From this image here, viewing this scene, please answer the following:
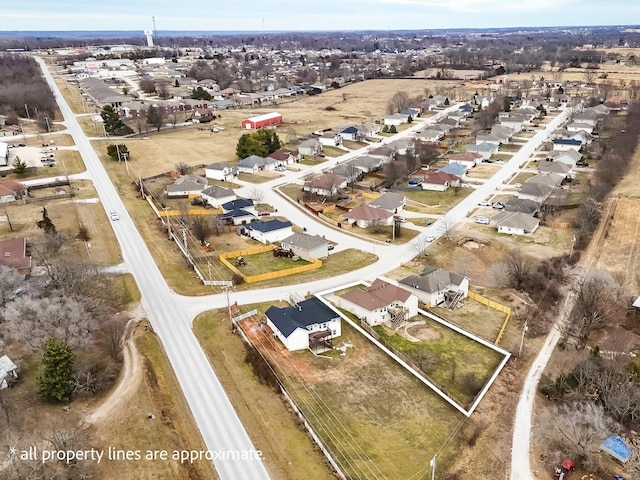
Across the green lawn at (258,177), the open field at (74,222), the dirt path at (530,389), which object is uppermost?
the green lawn at (258,177)

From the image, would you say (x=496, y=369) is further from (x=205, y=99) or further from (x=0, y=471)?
(x=205, y=99)

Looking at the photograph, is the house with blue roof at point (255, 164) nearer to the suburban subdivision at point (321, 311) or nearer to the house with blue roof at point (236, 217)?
the suburban subdivision at point (321, 311)

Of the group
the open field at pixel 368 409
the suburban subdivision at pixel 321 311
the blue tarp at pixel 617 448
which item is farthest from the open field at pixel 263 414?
the blue tarp at pixel 617 448

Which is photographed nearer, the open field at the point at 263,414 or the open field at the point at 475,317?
the open field at the point at 263,414

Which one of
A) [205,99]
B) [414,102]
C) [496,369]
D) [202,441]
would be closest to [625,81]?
[414,102]

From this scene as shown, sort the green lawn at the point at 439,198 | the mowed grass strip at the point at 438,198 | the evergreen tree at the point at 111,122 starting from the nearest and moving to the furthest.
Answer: the green lawn at the point at 439,198, the mowed grass strip at the point at 438,198, the evergreen tree at the point at 111,122

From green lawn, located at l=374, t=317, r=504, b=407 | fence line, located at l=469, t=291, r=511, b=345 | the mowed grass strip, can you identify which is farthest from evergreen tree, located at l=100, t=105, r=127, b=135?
fence line, located at l=469, t=291, r=511, b=345

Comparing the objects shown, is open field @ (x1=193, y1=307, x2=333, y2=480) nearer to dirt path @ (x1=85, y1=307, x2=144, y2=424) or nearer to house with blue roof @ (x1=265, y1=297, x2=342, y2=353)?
house with blue roof @ (x1=265, y1=297, x2=342, y2=353)

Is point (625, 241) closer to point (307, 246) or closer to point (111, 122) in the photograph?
point (307, 246)
